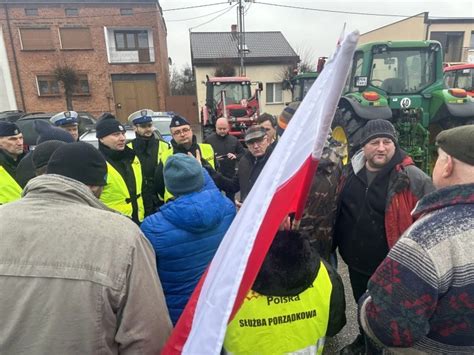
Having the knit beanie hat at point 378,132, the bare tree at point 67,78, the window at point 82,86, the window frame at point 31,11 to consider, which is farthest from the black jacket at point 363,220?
the window frame at point 31,11

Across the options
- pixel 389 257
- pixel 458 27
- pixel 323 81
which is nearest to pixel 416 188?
pixel 389 257

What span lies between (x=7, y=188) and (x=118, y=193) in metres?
0.91

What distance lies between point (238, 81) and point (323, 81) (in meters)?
13.5

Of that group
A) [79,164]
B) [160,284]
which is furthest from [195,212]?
[79,164]

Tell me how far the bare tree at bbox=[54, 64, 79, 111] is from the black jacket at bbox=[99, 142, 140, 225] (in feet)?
67.5

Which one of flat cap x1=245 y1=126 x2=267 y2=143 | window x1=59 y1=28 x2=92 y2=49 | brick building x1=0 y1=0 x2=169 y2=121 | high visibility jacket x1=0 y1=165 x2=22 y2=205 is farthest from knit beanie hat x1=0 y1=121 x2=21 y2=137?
window x1=59 y1=28 x2=92 y2=49

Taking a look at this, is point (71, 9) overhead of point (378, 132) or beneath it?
overhead

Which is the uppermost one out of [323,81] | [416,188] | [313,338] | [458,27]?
[458,27]

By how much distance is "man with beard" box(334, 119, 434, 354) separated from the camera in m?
2.13

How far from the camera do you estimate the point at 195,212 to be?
175 cm

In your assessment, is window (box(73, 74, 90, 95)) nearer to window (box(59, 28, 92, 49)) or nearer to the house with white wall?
window (box(59, 28, 92, 49))

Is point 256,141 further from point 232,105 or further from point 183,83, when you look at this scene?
point 183,83

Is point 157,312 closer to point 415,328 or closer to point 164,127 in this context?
point 415,328

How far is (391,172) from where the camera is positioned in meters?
2.22
